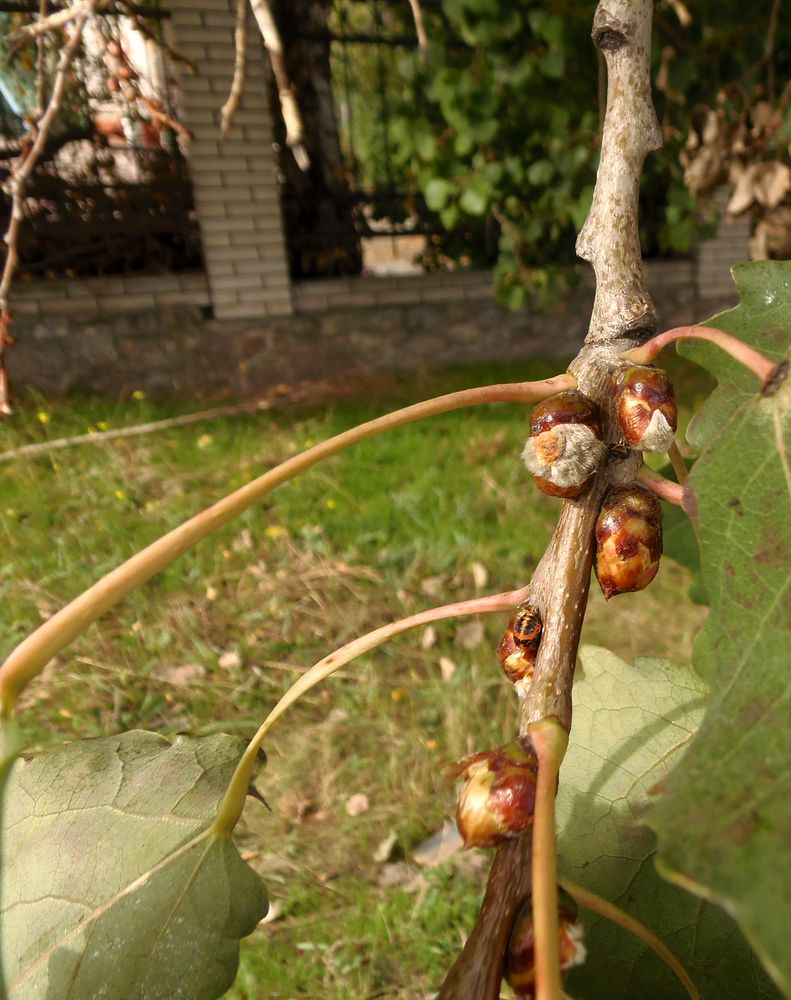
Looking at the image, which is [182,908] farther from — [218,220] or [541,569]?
[218,220]

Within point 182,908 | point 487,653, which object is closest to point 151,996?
point 182,908

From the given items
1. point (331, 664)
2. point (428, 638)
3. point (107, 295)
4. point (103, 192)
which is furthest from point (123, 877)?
point (103, 192)

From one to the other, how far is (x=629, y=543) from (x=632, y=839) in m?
0.25

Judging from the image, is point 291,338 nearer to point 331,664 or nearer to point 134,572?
point 331,664

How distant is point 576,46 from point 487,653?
6.65 ft

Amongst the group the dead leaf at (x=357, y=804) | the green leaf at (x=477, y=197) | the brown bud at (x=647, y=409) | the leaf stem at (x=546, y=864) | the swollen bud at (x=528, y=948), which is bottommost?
the dead leaf at (x=357, y=804)

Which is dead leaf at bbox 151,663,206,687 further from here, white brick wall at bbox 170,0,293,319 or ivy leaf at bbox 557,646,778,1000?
A: white brick wall at bbox 170,0,293,319

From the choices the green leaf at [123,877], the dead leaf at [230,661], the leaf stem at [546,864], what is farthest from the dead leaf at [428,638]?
the leaf stem at [546,864]

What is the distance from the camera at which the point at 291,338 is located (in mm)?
4141

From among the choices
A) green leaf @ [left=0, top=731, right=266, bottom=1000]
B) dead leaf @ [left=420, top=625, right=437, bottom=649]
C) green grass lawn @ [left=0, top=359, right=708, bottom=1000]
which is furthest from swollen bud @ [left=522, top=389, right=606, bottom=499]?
dead leaf @ [left=420, top=625, right=437, bottom=649]

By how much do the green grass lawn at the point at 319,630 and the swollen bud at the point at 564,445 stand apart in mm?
1333

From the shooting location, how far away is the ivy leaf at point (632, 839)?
1.61ft

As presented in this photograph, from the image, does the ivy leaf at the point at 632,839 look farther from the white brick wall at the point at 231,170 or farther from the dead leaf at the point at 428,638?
the white brick wall at the point at 231,170

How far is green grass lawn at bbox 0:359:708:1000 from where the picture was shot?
1.59 m
